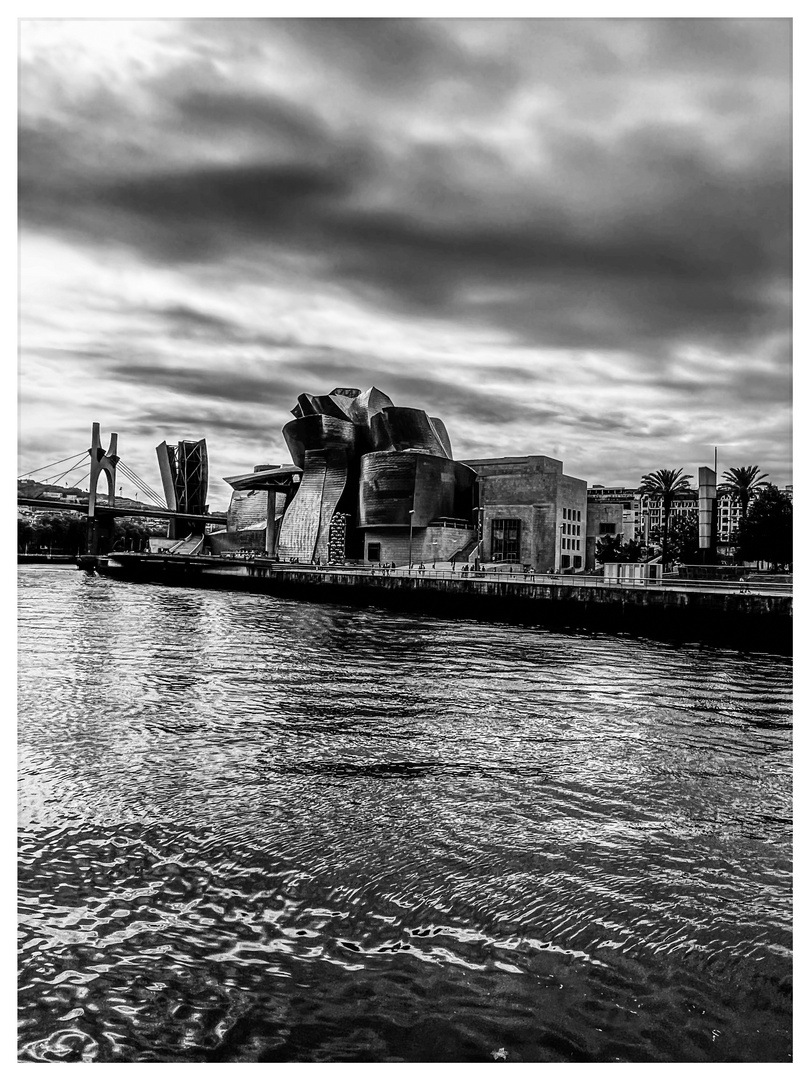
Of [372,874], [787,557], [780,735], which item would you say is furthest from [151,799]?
[787,557]

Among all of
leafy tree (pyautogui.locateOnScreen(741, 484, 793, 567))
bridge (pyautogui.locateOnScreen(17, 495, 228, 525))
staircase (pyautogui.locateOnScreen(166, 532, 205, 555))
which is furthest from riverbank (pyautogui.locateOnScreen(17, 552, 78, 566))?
leafy tree (pyautogui.locateOnScreen(741, 484, 793, 567))

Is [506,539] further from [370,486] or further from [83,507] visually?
[83,507]

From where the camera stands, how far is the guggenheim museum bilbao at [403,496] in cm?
6819

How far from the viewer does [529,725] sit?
36.3 ft

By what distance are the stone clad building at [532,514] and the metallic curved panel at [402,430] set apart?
1224 centimetres

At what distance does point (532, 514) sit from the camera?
222ft

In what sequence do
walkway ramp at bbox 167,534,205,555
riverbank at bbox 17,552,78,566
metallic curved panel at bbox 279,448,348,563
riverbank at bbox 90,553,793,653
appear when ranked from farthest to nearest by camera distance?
walkway ramp at bbox 167,534,205,555, riverbank at bbox 17,552,78,566, metallic curved panel at bbox 279,448,348,563, riverbank at bbox 90,553,793,653

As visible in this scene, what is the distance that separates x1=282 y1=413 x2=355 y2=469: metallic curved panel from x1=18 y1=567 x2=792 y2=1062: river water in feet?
223

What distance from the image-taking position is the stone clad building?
219ft

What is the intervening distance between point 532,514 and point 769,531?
25458 millimetres

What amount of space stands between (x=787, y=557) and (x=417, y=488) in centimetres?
3529

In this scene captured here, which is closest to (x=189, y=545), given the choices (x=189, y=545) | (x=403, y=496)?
(x=189, y=545)

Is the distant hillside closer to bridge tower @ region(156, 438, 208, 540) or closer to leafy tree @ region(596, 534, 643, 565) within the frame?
bridge tower @ region(156, 438, 208, 540)

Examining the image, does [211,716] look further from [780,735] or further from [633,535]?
[633,535]
